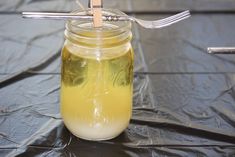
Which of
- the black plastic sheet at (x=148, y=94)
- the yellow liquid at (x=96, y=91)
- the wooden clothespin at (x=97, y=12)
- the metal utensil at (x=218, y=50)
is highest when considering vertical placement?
the wooden clothespin at (x=97, y=12)

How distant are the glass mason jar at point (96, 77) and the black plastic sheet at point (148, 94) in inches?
1.9

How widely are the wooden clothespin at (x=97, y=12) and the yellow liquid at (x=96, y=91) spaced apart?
0.06 meters

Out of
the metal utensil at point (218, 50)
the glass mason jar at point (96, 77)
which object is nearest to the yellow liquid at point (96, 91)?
the glass mason jar at point (96, 77)

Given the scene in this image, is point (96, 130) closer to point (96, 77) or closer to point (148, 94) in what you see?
point (96, 77)

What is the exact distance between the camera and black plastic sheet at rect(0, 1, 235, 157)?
0.73 m

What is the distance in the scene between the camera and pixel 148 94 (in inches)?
35.3

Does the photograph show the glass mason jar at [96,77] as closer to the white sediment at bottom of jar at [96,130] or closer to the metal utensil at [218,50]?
the white sediment at bottom of jar at [96,130]

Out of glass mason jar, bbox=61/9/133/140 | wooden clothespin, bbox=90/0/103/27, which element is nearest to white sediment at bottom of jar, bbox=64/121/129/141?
glass mason jar, bbox=61/9/133/140

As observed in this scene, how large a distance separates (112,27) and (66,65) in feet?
0.35

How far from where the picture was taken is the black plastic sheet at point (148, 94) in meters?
0.73

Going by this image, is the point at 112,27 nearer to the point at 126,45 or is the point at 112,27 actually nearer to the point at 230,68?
the point at 126,45

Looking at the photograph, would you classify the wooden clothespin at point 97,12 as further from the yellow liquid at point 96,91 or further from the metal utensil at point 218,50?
the metal utensil at point 218,50

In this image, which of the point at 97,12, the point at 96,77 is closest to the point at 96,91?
the point at 96,77

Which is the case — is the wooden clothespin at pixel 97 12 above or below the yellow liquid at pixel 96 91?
above
